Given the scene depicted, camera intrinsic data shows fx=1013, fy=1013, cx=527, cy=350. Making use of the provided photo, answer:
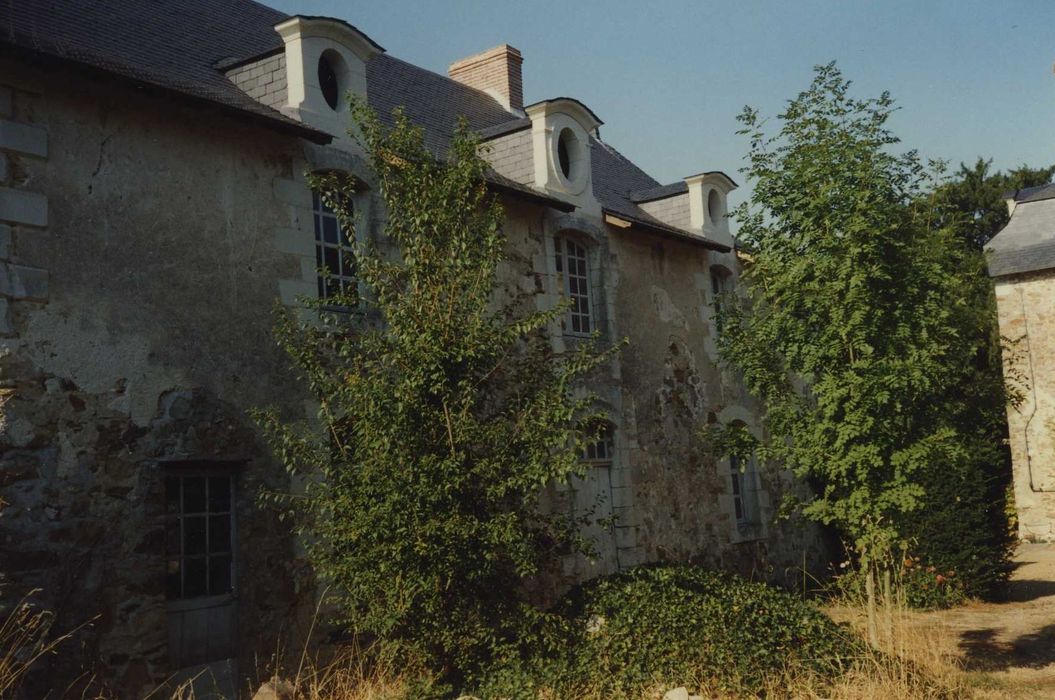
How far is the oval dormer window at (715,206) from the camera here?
14695mm

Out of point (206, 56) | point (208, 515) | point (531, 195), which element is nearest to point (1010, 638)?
point (531, 195)

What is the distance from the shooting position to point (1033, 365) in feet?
65.0

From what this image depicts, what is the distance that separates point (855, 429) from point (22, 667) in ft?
19.4

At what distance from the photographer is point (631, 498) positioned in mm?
12094

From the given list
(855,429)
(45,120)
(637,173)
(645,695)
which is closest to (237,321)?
(45,120)

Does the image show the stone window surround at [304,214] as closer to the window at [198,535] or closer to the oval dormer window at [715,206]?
the window at [198,535]

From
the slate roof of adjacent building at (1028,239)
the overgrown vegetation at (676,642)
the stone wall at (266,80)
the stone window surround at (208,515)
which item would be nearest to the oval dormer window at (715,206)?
the stone wall at (266,80)

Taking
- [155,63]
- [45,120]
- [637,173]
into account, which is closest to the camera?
[45,120]

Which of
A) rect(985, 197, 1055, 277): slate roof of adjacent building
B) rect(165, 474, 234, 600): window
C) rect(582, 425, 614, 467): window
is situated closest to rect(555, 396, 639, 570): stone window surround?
rect(582, 425, 614, 467): window

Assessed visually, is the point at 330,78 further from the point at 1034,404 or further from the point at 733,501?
the point at 1034,404

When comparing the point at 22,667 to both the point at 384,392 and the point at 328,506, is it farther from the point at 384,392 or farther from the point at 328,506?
the point at 384,392

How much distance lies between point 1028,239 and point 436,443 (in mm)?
18103

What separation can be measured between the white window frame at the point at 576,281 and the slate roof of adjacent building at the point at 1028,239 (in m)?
10.7

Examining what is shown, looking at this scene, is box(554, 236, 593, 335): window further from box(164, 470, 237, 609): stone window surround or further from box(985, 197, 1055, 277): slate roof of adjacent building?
box(985, 197, 1055, 277): slate roof of adjacent building
